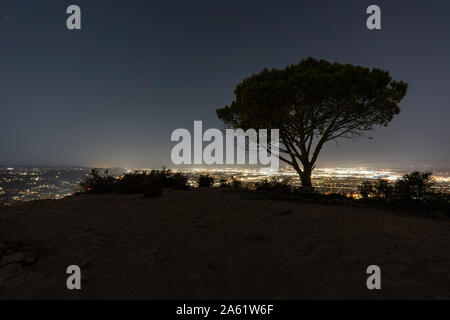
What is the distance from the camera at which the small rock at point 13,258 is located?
2192mm

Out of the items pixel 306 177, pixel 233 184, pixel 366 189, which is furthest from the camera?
pixel 233 184

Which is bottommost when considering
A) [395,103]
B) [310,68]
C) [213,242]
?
[213,242]

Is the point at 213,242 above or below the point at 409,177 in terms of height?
below

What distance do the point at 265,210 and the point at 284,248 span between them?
2185 mm

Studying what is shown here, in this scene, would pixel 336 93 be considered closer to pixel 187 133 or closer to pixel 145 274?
pixel 187 133

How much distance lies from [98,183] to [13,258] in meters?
7.30

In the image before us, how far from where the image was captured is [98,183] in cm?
875

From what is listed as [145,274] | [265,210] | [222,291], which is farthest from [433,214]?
[145,274]

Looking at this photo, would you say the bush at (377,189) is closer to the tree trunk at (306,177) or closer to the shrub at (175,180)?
the tree trunk at (306,177)

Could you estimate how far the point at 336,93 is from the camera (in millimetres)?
9117

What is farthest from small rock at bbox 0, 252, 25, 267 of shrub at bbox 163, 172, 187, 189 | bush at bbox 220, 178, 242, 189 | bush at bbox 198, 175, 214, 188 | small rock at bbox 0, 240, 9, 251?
bush at bbox 198, 175, 214, 188

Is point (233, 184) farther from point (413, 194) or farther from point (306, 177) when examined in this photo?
point (413, 194)

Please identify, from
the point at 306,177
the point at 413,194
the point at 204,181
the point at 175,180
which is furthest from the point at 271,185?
the point at 413,194

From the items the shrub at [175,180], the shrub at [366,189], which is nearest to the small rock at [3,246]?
the shrub at [175,180]
